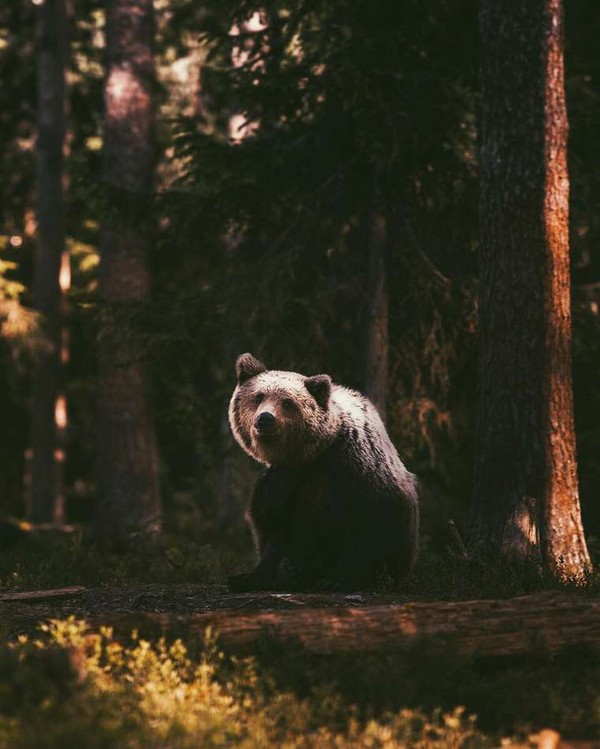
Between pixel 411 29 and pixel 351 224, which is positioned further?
pixel 351 224

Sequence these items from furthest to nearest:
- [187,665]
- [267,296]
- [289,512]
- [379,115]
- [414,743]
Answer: [267,296] < [379,115] < [289,512] < [187,665] < [414,743]

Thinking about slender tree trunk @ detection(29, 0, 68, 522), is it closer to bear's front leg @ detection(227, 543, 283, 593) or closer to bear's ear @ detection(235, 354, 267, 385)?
bear's ear @ detection(235, 354, 267, 385)

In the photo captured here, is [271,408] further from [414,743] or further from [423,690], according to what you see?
[414,743]

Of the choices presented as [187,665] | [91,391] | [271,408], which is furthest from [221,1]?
[91,391]

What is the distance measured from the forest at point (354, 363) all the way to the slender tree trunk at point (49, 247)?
2.22 metres

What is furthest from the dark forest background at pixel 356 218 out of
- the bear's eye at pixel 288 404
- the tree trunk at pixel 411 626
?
the tree trunk at pixel 411 626

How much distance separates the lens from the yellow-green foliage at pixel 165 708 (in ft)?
17.6

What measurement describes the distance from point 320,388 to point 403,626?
3066mm

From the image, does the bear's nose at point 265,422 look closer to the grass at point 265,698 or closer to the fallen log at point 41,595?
the fallen log at point 41,595

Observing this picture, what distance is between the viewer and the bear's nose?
9.15 m

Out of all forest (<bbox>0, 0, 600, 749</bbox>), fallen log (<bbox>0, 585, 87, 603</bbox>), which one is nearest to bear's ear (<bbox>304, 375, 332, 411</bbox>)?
forest (<bbox>0, 0, 600, 749</bbox>)

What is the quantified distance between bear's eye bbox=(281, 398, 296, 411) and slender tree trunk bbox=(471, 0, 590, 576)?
224 cm

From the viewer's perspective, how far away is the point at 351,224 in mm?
14445

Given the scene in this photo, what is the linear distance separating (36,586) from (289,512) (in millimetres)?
3073
